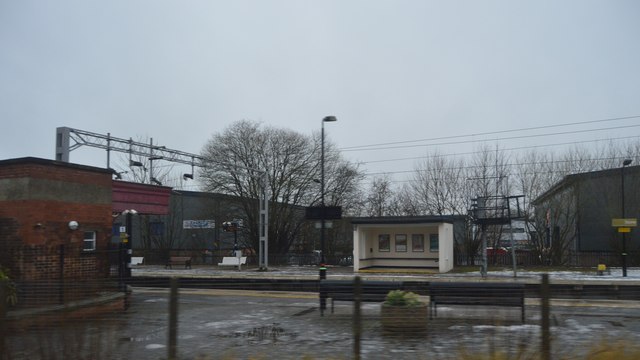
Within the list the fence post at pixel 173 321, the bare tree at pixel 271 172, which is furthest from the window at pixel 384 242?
the fence post at pixel 173 321

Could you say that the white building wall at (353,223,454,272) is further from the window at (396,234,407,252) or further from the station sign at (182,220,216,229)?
the station sign at (182,220,216,229)

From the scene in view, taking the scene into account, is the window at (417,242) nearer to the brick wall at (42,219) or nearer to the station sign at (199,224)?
the station sign at (199,224)

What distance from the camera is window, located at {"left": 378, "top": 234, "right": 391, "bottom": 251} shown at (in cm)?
3469

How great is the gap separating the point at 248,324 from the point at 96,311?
22.0ft

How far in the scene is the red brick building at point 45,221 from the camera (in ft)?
47.7

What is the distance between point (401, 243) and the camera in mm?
34375

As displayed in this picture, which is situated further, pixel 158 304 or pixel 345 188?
pixel 345 188

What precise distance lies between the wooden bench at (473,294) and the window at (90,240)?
10305mm

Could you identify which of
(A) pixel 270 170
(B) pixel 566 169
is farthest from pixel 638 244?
(A) pixel 270 170

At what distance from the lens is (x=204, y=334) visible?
444 inches

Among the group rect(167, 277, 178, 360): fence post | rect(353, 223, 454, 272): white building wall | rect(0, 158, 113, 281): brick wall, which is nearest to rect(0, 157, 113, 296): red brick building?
rect(0, 158, 113, 281): brick wall

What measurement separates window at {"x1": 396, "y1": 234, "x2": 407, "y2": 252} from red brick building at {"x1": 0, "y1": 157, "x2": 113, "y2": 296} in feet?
70.5

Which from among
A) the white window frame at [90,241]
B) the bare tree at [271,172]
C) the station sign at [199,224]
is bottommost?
the white window frame at [90,241]

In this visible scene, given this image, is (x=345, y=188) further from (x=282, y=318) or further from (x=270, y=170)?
(x=282, y=318)
